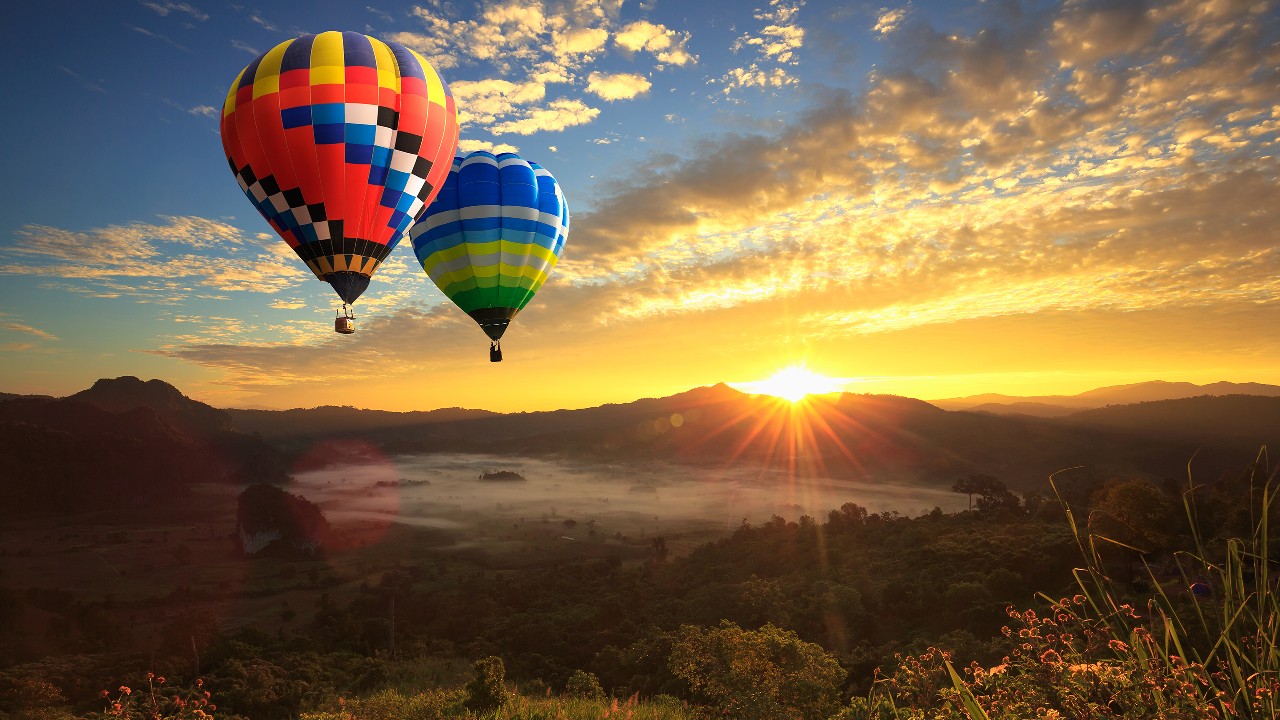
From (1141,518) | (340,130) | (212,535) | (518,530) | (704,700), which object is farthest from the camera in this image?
(518,530)

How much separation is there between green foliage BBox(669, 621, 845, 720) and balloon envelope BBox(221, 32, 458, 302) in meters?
19.2

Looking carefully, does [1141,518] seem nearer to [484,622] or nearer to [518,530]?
[484,622]

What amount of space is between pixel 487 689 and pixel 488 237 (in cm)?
1827

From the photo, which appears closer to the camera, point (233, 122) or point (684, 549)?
point (233, 122)

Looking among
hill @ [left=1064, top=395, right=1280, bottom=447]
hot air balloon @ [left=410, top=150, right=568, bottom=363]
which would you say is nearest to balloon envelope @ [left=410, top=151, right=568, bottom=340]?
hot air balloon @ [left=410, top=150, right=568, bottom=363]

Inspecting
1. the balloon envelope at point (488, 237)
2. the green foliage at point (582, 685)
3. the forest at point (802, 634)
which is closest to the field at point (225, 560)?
the forest at point (802, 634)

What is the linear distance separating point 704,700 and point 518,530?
15629 cm

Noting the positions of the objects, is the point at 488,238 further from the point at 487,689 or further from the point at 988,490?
the point at 988,490

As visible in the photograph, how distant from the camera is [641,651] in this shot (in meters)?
38.5

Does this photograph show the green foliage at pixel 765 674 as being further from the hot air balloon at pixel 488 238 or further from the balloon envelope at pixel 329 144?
the balloon envelope at pixel 329 144

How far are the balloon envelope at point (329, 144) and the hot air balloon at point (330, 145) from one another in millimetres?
33

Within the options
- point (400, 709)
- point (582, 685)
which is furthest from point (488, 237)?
point (582, 685)

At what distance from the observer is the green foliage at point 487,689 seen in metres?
20.8

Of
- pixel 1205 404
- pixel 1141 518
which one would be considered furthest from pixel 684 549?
pixel 1205 404
